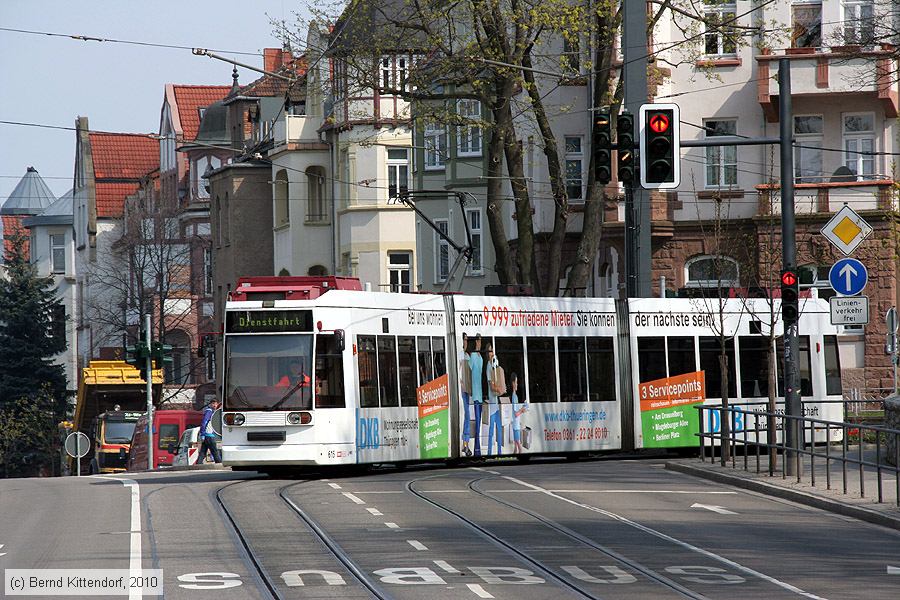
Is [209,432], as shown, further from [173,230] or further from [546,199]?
[173,230]

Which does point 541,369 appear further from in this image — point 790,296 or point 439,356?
point 790,296

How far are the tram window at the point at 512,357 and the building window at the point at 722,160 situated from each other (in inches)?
658

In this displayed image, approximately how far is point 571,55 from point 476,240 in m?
18.0

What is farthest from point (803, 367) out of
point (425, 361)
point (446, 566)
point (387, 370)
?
point (446, 566)

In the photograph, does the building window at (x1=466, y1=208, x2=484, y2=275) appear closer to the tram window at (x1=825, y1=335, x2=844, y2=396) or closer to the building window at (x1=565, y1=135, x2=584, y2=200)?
the building window at (x1=565, y1=135, x2=584, y2=200)

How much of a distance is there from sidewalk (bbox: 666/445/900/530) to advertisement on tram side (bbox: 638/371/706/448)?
379cm

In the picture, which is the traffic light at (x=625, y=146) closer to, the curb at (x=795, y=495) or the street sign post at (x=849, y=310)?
the street sign post at (x=849, y=310)

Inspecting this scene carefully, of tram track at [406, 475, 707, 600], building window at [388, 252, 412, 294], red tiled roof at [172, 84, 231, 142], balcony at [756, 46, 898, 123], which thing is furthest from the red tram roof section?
red tiled roof at [172, 84, 231, 142]

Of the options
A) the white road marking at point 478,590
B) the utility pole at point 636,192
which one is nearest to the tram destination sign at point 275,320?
the utility pole at point 636,192

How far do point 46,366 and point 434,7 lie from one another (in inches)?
1802

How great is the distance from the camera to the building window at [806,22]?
142 feet

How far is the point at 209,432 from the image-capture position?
38500mm

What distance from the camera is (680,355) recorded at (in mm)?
30281

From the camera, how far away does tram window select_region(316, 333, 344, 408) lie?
24.7m
